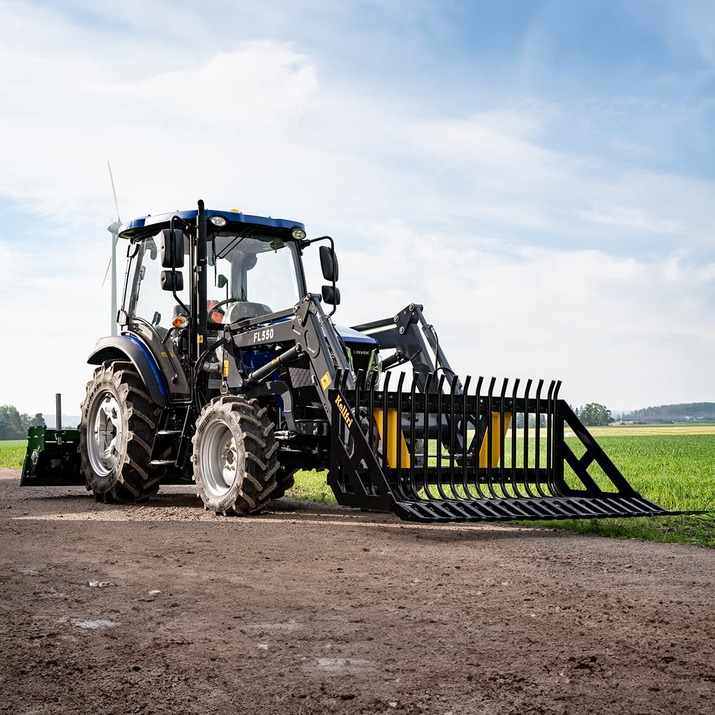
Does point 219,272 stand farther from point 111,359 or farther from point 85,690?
point 85,690

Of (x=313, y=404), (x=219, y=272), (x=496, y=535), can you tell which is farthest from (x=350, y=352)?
(x=496, y=535)

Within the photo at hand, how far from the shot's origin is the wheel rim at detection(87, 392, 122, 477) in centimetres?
1248

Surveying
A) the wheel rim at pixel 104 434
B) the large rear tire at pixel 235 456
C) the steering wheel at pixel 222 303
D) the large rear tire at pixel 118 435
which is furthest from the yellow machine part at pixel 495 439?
the wheel rim at pixel 104 434

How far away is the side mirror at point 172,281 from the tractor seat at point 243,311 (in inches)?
33.5

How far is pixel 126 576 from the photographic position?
6.77 m

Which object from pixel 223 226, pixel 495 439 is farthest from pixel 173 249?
pixel 495 439

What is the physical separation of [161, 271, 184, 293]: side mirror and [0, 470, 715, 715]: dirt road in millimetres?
3011

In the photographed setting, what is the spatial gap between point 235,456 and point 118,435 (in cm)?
271

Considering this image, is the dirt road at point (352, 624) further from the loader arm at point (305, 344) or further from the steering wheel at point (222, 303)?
the steering wheel at point (222, 303)

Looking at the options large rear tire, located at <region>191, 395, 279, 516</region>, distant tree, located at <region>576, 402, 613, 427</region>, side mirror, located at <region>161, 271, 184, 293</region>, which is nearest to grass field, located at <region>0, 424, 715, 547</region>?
large rear tire, located at <region>191, 395, 279, 516</region>

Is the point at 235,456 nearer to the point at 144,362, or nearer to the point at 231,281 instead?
the point at 144,362

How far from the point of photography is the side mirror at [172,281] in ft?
35.9

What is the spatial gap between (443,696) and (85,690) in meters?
1.45

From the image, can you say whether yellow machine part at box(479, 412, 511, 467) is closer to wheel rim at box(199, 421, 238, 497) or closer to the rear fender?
wheel rim at box(199, 421, 238, 497)
